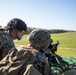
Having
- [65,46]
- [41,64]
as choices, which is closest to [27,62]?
[41,64]

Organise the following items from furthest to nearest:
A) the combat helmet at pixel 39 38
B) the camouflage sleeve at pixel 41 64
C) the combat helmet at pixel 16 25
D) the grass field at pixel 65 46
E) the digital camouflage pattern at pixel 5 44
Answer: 1. the grass field at pixel 65 46
2. the combat helmet at pixel 16 25
3. the digital camouflage pattern at pixel 5 44
4. the combat helmet at pixel 39 38
5. the camouflage sleeve at pixel 41 64

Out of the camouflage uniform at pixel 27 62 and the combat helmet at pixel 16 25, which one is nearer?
the camouflage uniform at pixel 27 62

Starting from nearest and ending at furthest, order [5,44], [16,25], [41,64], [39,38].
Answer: [41,64], [39,38], [5,44], [16,25]

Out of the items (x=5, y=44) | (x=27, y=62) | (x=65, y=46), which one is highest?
(x=27, y=62)

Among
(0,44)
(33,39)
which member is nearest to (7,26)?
(0,44)

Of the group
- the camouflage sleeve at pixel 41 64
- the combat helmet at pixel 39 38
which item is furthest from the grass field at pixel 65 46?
the camouflage sleeve at pixel 41 64

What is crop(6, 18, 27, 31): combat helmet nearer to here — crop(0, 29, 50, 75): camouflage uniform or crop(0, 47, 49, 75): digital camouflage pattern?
crop(0, 29, 50, 75): camouflage uniform

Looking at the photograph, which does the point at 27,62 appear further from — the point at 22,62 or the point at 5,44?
the point at 5,44

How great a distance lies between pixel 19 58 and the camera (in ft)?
9.77

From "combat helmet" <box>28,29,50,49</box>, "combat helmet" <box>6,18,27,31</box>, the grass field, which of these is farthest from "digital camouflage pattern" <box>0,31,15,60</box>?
the grass field

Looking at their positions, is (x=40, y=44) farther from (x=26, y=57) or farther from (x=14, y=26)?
(x=14, y=26)

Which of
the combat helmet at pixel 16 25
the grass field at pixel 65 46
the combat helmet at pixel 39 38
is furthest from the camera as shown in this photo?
the grass field at pixel 65 46

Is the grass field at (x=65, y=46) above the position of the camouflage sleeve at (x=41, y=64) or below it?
below

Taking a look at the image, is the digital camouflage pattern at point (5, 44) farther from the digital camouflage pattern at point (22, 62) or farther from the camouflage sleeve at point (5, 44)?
the digital camouflage pattern at point (22, 62)
